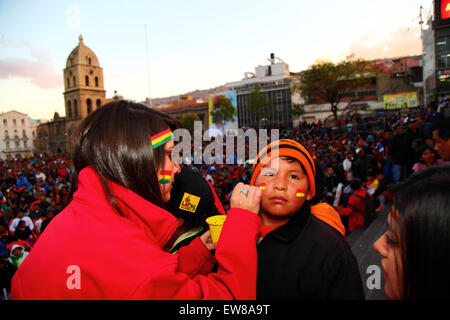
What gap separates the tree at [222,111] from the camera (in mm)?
64062

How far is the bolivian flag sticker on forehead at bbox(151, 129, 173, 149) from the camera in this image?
1.31 meters

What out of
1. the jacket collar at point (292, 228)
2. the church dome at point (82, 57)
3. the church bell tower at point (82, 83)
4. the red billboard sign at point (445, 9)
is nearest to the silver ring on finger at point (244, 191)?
the jacket collar at point (292, 228)

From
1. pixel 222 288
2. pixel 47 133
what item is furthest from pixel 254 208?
pixel 47 133

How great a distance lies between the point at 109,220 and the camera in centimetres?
106

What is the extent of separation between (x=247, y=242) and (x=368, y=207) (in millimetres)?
4945

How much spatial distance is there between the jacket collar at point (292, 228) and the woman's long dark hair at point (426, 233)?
0.65m

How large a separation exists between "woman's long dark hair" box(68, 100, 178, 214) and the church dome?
80.9 metres

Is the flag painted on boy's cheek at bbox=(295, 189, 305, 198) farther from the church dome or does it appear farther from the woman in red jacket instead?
the church dome

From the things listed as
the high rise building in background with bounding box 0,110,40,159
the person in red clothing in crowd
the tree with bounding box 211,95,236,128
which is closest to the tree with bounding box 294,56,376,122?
the tree with bounding box 211,95,236,128

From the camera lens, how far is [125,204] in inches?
46.1

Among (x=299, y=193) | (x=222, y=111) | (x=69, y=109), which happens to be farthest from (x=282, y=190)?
(x=69, y=109)

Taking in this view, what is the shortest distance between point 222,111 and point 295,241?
6338cm

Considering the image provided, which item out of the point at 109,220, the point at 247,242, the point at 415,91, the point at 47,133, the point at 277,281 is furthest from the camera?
the point at 47,133
